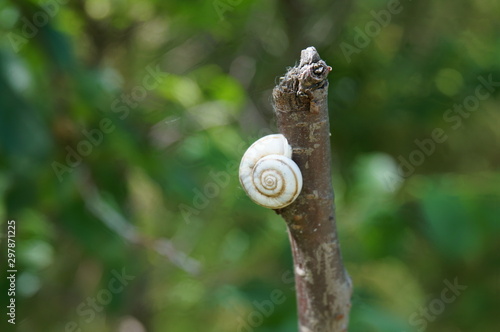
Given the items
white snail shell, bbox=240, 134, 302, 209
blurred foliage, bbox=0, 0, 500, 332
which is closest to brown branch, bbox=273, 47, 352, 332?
white snail shell, bbox=240, 134, 302, 209

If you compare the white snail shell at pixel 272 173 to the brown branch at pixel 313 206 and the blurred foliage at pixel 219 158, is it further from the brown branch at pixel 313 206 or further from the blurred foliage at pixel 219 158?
the blurred foliage at pixel 219 158

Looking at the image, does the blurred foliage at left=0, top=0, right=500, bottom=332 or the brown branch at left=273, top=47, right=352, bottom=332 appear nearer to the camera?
the brown branch at left=273, top=47, right=352, bottom=332

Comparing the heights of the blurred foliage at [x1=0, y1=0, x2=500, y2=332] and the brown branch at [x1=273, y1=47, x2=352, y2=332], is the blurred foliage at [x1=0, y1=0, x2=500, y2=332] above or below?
below

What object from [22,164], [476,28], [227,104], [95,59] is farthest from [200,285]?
[476,28]

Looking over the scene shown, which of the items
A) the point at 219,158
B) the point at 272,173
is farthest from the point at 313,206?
the point at 219,158

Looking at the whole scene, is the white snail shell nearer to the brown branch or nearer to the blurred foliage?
the brown branch

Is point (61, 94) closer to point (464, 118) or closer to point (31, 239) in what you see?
point (31, 239)
